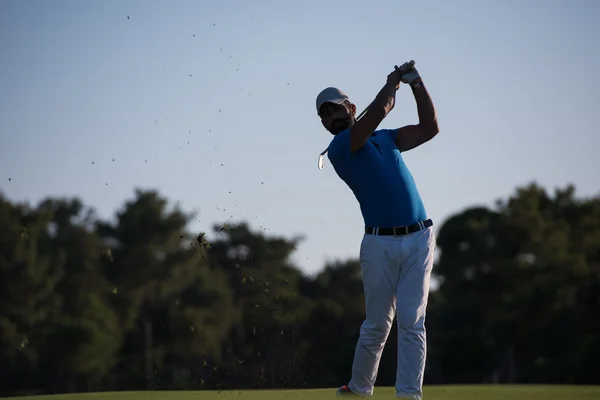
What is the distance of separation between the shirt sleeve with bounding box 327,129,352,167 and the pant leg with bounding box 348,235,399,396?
683 millimetres

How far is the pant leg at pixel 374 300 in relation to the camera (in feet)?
29.8

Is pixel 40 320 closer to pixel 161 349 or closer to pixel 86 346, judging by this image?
pixel 86 346

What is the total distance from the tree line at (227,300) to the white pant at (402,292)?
147 ft

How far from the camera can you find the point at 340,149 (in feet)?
29.9

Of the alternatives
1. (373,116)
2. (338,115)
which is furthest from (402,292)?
(338,115)

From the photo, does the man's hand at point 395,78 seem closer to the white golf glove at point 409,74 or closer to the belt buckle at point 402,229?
the white golf glove at point 409,74

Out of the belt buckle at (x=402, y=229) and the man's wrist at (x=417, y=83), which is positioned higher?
the man's wrist at (x=417, y=83)

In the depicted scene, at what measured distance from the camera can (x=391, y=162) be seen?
9.16 m

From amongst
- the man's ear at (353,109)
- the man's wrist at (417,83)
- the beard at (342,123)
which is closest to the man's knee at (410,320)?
the beard at (342,123)

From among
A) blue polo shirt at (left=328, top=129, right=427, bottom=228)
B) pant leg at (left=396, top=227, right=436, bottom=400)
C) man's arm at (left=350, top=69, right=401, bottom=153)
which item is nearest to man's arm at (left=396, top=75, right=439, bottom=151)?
blue polo shirt at (left=328, top=129, right=427, bottom=228)

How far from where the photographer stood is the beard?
9.46 m

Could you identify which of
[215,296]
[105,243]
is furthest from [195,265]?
[105,243]

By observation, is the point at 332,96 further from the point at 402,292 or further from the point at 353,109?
the point at 402,292

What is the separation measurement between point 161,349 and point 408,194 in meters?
59.5
